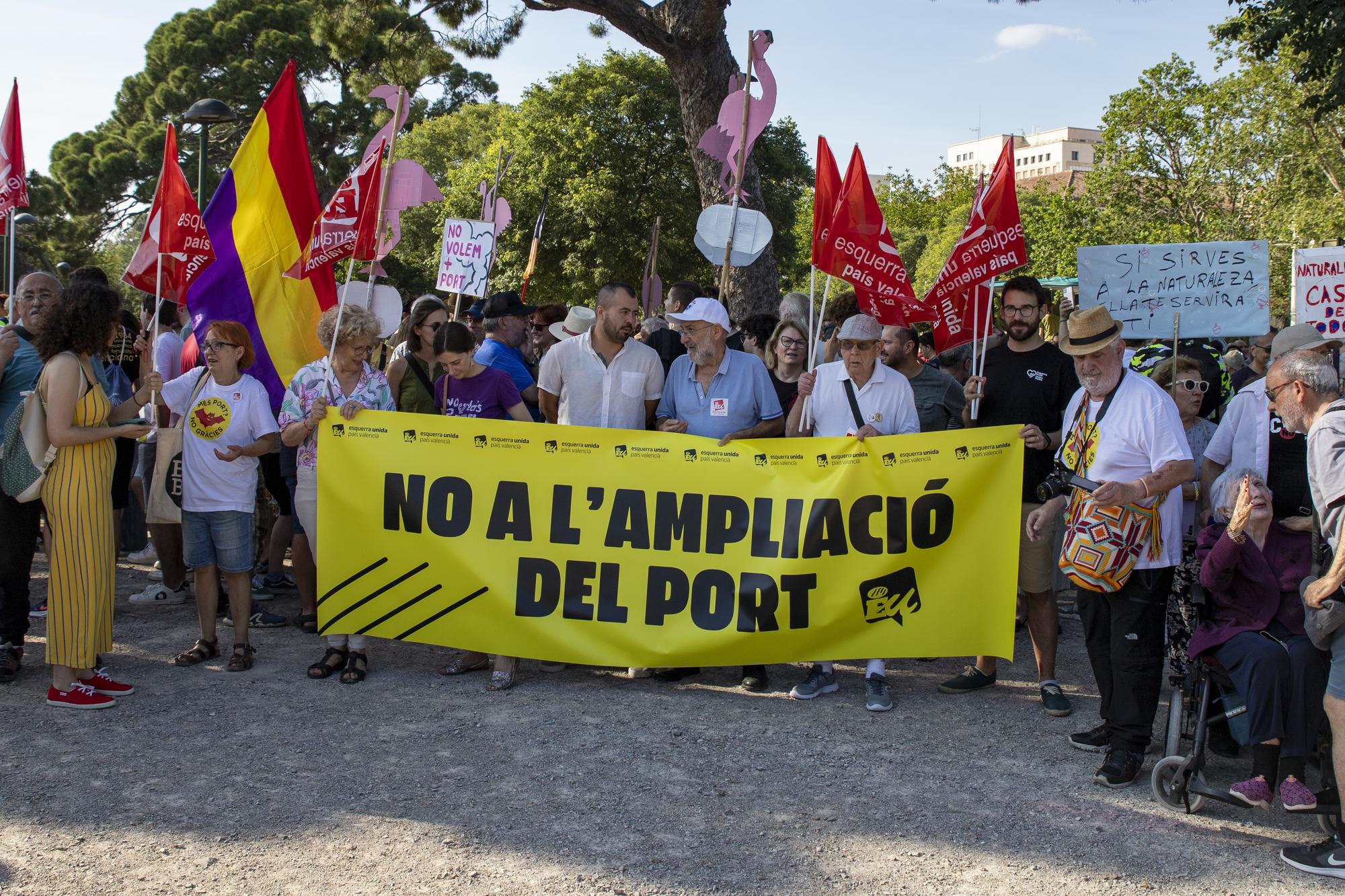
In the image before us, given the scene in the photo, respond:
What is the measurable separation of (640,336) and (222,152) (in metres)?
34.0

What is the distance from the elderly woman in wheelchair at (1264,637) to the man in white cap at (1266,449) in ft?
0.73

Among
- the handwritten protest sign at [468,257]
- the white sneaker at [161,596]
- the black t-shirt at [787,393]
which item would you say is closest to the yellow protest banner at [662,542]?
the black t-shirt at [787,393]

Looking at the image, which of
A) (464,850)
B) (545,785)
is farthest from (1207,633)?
A: (464,850)

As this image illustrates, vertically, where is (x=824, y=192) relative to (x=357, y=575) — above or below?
above

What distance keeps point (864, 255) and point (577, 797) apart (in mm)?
3547

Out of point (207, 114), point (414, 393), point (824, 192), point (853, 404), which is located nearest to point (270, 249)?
point (414, 393)

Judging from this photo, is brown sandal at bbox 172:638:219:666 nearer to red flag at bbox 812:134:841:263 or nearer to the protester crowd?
the protester crowd

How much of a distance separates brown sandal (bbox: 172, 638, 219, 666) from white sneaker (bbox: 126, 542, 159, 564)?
10.0ft

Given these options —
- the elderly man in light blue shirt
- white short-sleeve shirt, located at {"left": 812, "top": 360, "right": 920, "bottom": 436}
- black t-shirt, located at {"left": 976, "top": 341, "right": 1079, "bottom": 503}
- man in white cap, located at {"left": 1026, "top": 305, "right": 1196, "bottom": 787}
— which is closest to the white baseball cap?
the elderly man in light blue shirt

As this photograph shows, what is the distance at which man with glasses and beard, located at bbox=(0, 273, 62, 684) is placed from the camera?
552cm

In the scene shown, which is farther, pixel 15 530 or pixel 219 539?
pixel 219 539

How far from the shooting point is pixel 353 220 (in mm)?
6840

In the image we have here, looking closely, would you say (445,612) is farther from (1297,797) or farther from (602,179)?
Result: (602,179)

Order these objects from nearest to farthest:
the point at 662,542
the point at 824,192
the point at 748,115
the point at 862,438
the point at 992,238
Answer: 1. the point at 862,438
2. the point at 662,542
3. the point at 992,238
4. the point at 824,192
5. the point at 748,115
